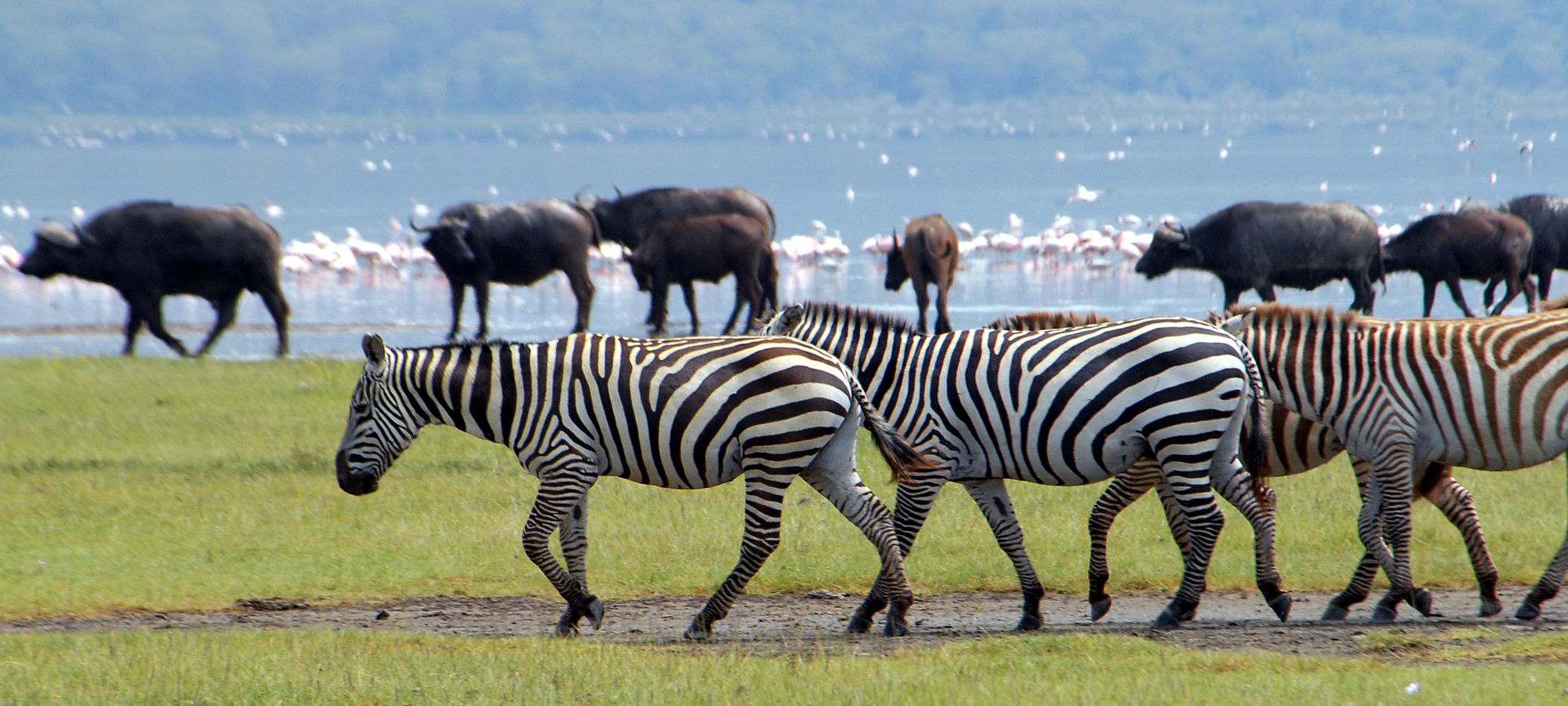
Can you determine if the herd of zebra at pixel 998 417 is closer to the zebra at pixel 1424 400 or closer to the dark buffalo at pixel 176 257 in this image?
the zebra at pixel 1424 400

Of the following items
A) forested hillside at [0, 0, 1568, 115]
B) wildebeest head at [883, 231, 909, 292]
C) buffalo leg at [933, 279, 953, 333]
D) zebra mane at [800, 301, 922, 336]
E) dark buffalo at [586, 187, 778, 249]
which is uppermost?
forested hillside at [0, 0, 1568, 115]

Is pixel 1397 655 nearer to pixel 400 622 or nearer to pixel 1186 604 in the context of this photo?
pixel 1186 604

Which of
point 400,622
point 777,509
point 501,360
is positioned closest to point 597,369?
point 501,360

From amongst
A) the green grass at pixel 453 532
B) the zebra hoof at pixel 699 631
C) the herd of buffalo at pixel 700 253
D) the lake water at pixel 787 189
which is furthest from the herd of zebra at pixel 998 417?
the lake water at pixel 787 189

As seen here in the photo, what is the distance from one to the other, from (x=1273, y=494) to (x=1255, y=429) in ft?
2.85

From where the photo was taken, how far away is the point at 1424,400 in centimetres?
900

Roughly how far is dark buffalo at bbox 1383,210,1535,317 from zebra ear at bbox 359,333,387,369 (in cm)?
1638

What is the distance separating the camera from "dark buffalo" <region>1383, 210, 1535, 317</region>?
72.5ft

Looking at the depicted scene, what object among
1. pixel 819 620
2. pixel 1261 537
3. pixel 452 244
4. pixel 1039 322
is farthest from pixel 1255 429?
pixel 452 244

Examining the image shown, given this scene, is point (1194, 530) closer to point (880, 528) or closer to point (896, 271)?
point (880, 528)

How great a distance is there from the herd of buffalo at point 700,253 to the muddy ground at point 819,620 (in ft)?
36.3

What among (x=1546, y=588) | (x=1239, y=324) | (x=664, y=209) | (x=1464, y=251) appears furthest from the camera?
(x=664, y=209)

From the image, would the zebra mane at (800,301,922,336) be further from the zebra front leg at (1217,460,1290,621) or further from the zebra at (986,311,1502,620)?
the zebra front leg at (1217,460,1290,621)

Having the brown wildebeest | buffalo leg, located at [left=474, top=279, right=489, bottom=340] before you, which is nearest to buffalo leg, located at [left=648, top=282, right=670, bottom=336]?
buffalo leg, located at [left=474, top=279, right=489, bottom=340]
